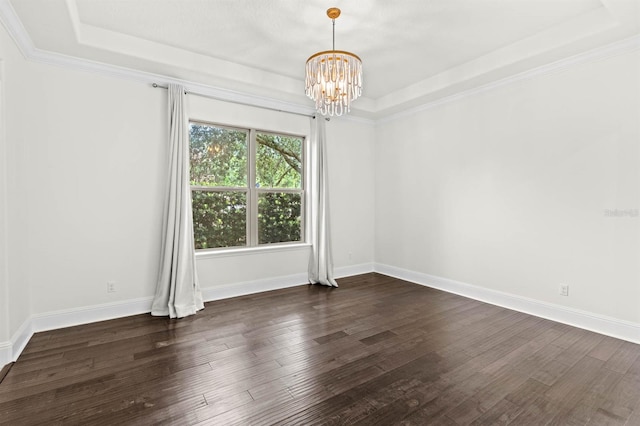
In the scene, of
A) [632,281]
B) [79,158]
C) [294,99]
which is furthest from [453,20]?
[79,158]

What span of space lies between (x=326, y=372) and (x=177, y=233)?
230cm

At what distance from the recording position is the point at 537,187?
3494mm

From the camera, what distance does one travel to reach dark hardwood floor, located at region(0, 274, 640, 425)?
1.91 meters

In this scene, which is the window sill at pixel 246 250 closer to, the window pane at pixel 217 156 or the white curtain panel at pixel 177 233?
the white curtain panel at pixel 177 233

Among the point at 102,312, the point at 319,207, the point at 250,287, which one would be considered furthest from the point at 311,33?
the point at 102,312

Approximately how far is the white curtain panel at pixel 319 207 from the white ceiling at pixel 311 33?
1091 millimetres

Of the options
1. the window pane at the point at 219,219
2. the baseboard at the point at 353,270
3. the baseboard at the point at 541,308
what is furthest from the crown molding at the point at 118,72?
the baseboard at the point at 541,308

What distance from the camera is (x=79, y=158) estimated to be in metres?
3.27

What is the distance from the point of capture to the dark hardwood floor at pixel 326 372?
1912 mm

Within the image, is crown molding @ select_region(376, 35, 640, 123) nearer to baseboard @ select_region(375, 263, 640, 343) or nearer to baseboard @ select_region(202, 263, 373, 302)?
baseboard @ select_region(375, 263, 640, 343)

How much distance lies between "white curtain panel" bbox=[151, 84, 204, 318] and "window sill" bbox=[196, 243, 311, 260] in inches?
12.9

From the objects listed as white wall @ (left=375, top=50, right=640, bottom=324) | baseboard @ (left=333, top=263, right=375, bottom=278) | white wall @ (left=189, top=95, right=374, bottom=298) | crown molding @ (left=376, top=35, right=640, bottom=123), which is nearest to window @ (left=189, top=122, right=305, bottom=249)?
white wall @ (left=189, top=95, right=374, bottom=298)

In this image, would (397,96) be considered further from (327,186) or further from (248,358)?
(248,358)

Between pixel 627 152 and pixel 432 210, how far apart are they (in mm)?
2186
